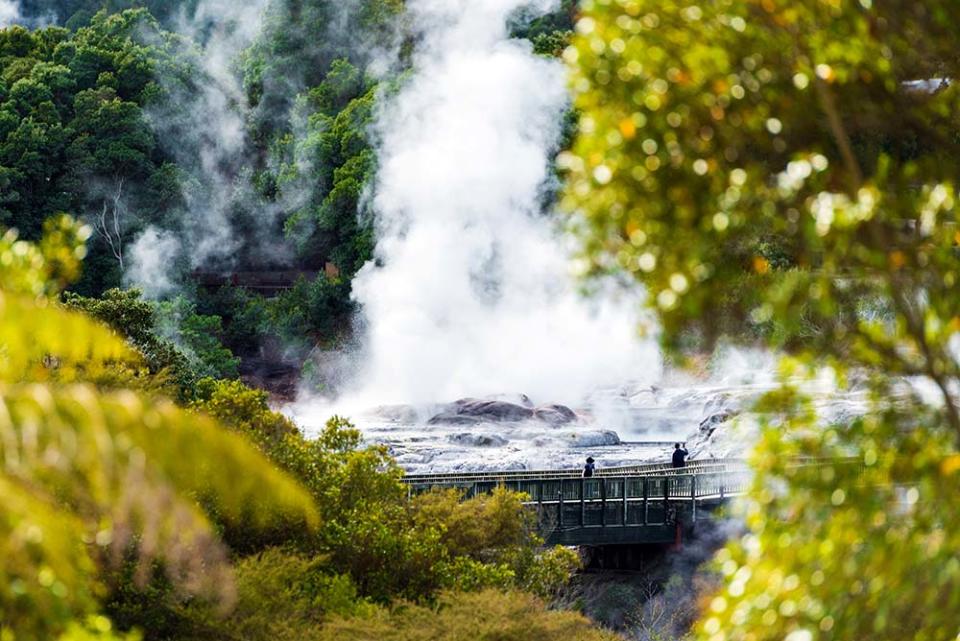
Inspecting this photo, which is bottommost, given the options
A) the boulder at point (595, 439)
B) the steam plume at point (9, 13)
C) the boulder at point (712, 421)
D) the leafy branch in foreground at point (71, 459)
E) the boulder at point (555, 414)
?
the leafy branch in foreground at point (71, 459)

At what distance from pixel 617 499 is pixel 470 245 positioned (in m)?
23.6

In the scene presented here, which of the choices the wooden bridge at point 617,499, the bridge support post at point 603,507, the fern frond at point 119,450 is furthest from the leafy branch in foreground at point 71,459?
the bridge support post at point 603,507

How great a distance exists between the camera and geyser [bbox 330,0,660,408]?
44.1m

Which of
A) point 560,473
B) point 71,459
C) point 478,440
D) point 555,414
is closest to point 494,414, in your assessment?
point 555,414

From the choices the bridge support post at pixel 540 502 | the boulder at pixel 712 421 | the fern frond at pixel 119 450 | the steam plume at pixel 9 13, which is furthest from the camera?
the steam plume at pixel 9 13

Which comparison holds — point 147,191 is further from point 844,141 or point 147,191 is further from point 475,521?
point 844,141

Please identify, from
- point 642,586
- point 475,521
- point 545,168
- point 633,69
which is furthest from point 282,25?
point 633,69

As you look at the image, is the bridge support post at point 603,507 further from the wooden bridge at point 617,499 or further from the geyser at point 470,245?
the geyser at point 470,245

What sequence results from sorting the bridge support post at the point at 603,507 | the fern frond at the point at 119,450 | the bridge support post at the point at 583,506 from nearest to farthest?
the fern frond at the point at 119,450 < the bridge support post at the point at 583,506 < the bridge support post at the point at 603,507

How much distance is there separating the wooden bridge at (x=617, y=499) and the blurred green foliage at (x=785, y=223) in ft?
51.3

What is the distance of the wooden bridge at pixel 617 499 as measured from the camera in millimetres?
22297

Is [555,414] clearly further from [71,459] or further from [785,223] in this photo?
[71,459]

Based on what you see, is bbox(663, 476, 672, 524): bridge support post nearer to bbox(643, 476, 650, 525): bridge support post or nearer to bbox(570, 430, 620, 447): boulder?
bbox(643, 476, 650, 525): bridge support post

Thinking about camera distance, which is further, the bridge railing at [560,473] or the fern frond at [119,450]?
the bridge railing at [560,473]
